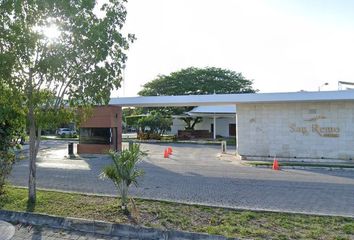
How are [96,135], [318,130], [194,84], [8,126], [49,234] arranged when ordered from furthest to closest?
[194,84] < [96,135] < [318,130] < [8,126] < [49,234]

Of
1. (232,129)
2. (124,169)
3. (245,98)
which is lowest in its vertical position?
(124,169)

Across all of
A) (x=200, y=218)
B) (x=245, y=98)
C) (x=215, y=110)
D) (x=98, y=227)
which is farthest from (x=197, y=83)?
(x=98, y=227)

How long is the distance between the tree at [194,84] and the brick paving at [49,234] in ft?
131

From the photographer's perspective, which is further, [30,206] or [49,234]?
[30,206]

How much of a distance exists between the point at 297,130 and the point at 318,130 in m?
1.08

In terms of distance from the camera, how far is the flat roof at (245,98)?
58.1ft

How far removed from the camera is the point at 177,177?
13.4 meters

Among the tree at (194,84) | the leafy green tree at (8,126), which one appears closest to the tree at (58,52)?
the leafy green tree at (8,126)

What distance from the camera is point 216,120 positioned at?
46375 mm

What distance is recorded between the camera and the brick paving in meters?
Answer: 6.34

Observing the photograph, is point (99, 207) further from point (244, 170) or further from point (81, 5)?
point (244, 170)

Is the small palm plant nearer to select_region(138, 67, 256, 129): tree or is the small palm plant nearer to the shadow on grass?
the shadow on grass

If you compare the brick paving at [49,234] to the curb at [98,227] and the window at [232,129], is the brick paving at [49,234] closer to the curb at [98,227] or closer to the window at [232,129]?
the curb at [98,227]

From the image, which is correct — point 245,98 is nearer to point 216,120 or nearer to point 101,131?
point 101,131
